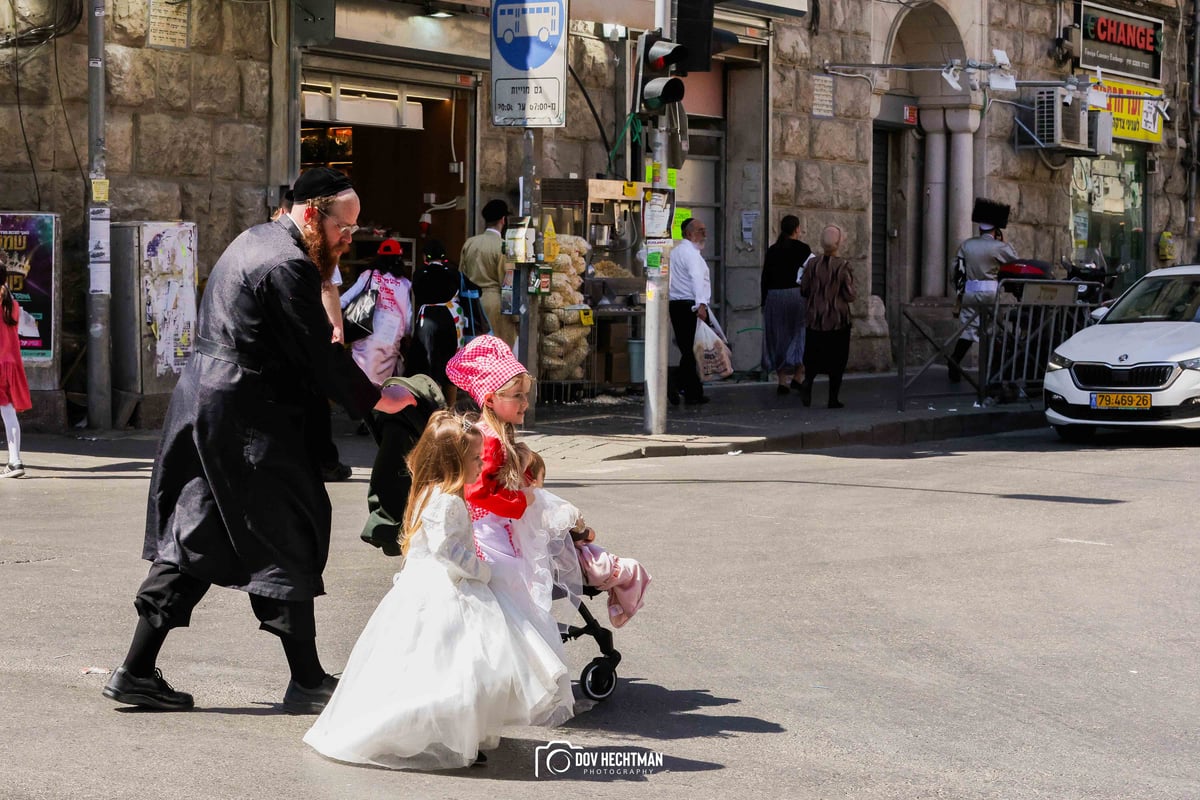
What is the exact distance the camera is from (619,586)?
5.72 meters

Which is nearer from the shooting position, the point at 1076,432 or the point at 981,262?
the point at 1076,432

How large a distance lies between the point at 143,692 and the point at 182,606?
0.32m

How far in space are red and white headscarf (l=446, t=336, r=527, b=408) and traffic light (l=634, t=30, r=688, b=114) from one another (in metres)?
8.43

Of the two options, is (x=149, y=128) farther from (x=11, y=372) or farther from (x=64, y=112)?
(x=11, y=372)

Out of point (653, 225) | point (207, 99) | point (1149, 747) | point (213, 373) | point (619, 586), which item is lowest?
point (1149, 747)

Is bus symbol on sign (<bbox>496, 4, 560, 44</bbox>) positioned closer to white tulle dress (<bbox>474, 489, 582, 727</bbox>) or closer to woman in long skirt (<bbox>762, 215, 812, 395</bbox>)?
woman in long skirt (<bbox>762, 215, 812, 395</bbox>)

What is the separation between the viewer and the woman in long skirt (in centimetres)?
1789

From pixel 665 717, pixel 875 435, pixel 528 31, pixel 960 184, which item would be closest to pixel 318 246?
pixel 665 717

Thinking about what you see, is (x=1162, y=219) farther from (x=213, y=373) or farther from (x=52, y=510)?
(x=213, y=373)

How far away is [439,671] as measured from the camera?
4.79 m

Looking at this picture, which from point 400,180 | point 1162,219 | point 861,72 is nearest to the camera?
point 400,180

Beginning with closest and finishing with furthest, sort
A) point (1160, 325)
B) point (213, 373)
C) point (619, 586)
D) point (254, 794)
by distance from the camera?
point (254, 794) < point (213, 373) < point (619, 586) < point (1160, 325)

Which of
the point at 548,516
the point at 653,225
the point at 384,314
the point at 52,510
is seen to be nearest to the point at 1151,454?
the point at 653,225

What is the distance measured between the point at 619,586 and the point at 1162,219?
81.9ft
